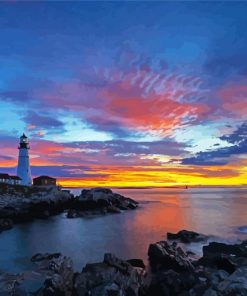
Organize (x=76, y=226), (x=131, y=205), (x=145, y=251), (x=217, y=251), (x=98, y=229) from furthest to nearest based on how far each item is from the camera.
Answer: (x=131, y=205), (x=76, y=226), (x=98, y=229), (x=145, y=251), (x=217, y=251)

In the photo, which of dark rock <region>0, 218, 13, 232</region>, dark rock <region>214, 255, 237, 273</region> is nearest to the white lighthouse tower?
dark rock <region>0, 218, 13, 232</region>

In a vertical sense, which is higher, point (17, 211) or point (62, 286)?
point (17, 211)

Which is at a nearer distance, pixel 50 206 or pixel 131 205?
pixel 50 206

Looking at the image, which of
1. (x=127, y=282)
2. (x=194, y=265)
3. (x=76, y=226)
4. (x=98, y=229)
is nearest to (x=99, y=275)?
(x=127, y=282)

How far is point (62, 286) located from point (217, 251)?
1277 centimetres

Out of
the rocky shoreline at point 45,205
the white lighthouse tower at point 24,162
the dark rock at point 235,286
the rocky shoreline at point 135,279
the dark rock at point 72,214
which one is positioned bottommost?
the rocky shoreline at point 135,279

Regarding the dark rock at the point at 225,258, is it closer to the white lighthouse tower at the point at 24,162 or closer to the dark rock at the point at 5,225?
the dark rock at the point at 5,225

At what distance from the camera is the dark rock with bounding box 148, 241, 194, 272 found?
64.4ft

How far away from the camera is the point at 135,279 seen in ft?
53.6

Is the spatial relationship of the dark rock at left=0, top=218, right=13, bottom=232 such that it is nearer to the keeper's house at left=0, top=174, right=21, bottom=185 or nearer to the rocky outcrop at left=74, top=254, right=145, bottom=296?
the rocky outcrop at left=74, top=254, right=145, bottom=296

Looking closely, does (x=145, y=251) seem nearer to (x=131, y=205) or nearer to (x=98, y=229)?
(x=98, y=229)

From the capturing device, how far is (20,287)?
603 inches

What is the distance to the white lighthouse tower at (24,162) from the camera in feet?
257

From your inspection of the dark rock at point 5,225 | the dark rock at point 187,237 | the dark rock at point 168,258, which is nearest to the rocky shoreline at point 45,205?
the dark rock at point 5,225
